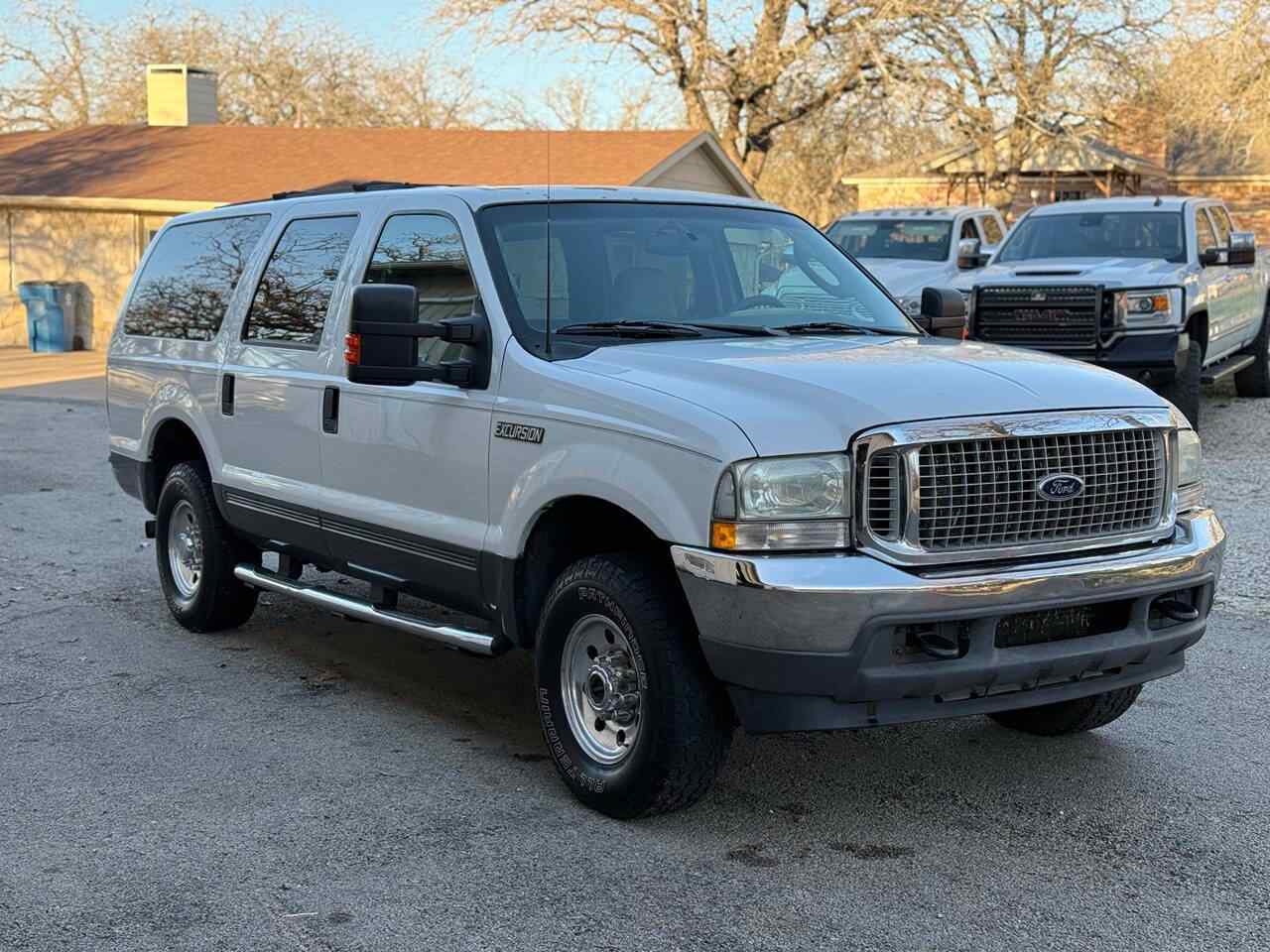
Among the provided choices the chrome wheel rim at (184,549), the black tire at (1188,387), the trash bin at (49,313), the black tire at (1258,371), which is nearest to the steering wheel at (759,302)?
the chrome wheel rim at (184,549)

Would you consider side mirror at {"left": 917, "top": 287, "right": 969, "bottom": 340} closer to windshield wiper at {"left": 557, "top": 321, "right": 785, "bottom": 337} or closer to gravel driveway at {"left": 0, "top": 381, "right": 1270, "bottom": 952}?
windshield wiper at {"left": 557, "top": 321, "right": 785, "bottom": 337}

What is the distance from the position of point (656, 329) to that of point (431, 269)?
981 mm

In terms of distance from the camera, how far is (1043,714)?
581 cm

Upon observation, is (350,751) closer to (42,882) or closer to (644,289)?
(42,882)

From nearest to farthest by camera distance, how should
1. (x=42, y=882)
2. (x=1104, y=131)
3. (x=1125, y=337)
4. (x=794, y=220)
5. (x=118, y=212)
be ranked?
1. (x=42, y=882)
2. (x=794, y=220)
3. (x=1125, y=337)
4. (x=118, y=212)
5. (x=1104, y=131)

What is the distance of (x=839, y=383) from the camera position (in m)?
4.71

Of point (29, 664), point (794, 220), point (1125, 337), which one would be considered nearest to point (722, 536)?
point (794, 220)

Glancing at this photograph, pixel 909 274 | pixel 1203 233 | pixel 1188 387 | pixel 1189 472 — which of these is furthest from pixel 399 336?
pixel 909 274

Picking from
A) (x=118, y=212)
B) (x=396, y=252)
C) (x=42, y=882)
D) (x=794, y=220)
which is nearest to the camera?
(x=42, y=882)

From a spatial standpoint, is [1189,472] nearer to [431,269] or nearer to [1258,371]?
[431,269]

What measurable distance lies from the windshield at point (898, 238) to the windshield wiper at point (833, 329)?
1173 centimetres

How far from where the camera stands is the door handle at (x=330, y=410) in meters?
6.21

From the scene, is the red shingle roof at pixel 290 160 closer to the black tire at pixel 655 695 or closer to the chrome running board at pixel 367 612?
the chrome running board at pixel 367 612

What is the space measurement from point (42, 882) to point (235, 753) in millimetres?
1242
